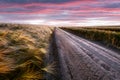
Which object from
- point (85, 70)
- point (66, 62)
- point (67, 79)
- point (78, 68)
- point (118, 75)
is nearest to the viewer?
point (118, 75)

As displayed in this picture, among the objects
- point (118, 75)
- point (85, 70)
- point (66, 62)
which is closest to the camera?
point (118, 75)

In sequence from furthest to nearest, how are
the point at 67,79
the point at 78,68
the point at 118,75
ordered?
the point at 78,68, the point at 67,79, the point at 118,75

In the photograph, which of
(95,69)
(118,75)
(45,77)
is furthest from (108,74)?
(45,77)

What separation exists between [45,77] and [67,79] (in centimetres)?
87

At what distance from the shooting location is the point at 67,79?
661 centimetres

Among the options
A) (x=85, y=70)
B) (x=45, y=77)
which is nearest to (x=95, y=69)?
(x=85, y=70)

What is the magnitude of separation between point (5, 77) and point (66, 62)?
298cm

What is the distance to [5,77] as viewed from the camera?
20.8 ft

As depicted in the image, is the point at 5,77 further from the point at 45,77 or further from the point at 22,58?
the point at 22,58

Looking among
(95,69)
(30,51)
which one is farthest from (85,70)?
(30,51)

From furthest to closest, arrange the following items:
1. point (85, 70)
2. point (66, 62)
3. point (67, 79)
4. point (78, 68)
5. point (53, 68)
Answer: point (66, 62)
point (53, 68)
point (78, 68)
point (85, 70)
point (67, 79)

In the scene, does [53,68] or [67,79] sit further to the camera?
[53,68]

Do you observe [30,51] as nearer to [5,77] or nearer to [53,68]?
[53,68]

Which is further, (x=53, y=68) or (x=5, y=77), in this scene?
(x=53, y=68)
